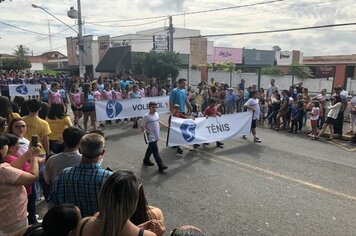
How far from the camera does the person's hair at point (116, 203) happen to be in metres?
2.17

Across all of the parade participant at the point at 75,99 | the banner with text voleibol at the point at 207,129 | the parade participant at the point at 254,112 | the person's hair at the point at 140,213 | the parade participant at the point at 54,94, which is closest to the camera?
the person's hair at the point at 140,213

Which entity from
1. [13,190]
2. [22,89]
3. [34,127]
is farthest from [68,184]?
[22,89]

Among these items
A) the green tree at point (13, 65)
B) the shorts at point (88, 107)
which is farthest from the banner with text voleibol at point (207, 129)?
the green tree at point (13, 65)

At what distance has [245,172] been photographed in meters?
7.79

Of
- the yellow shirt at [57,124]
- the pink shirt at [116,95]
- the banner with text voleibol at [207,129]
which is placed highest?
the yellow shirt at [57,124]

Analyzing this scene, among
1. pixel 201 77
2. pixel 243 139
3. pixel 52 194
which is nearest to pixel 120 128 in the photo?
pixel 243 139

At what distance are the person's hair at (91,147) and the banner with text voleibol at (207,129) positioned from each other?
6.06 m

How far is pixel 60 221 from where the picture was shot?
7.39 feet

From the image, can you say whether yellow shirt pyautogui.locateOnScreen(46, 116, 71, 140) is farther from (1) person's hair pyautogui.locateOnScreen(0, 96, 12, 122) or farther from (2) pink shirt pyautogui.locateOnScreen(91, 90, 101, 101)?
(2) pink shirt pyautogui.locateOnScreen(91, 90, 101, 101)

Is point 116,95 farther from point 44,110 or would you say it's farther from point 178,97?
point 44,110

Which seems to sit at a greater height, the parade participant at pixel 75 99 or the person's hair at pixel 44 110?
the person's hair at pixel 44 110

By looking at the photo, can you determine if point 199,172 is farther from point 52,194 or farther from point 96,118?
point 96,118

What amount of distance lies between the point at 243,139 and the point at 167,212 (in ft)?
20.3

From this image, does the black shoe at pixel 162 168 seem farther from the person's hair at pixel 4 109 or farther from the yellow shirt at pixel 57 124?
the person's hair at pixel 4 109
